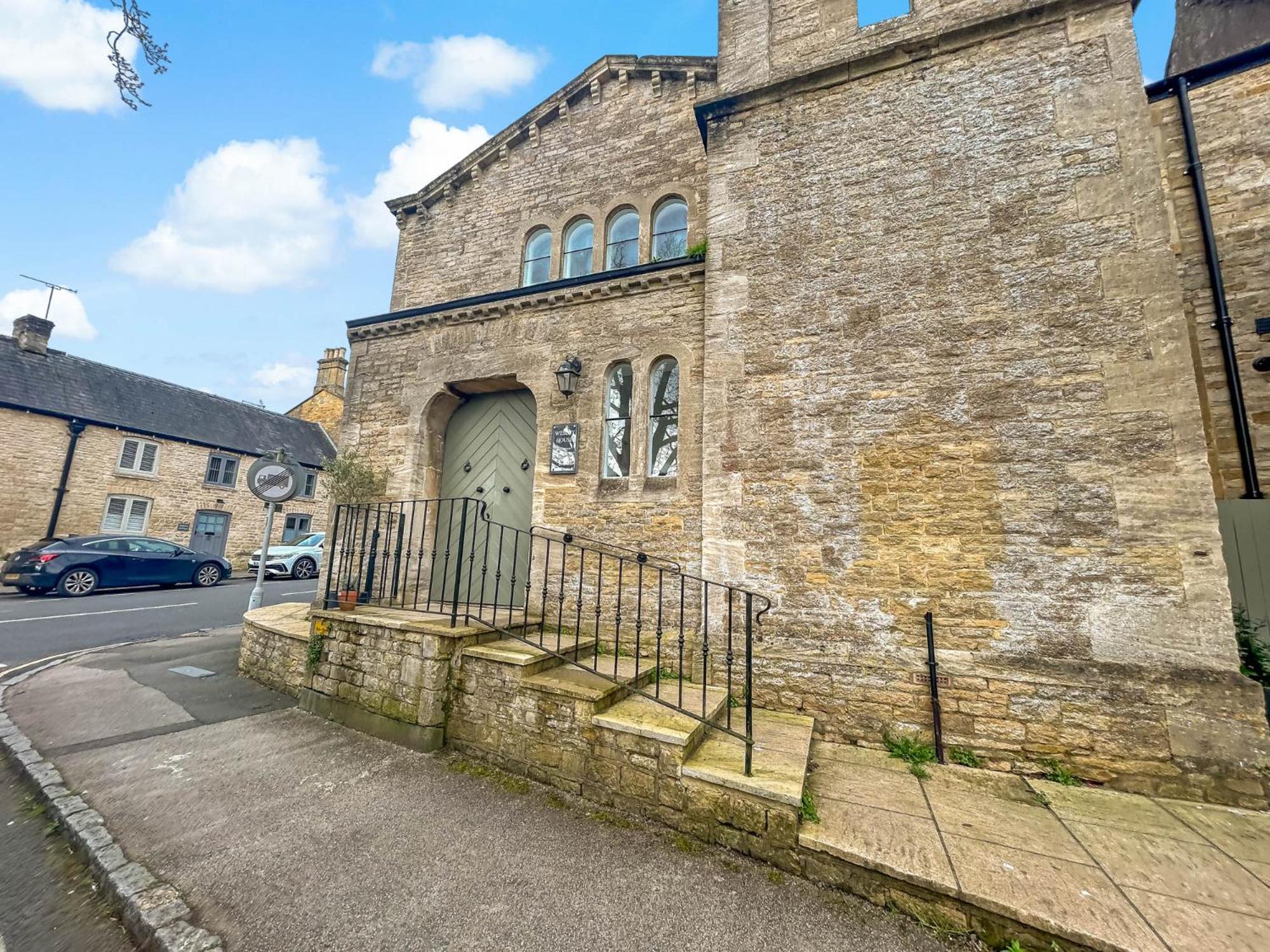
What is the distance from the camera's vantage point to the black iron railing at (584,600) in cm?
410

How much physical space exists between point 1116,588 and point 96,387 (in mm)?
25945

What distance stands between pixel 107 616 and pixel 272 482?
5.76 m

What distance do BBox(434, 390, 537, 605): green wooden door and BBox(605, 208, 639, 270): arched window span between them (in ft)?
9.03

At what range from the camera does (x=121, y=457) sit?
53.2 ft

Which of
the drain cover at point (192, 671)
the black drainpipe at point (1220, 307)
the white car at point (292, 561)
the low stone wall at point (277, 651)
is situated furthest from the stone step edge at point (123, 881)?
the white car at point (292, 561)

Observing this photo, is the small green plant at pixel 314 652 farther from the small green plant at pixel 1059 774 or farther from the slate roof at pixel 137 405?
the slate roof at pixel 137 405

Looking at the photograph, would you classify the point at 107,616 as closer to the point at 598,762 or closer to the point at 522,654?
the point at 522,654

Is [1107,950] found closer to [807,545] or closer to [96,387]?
[807,545]

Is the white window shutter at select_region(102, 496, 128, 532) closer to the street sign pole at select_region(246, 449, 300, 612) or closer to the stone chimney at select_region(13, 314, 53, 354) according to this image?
the stone chimney at select_region(13, 314, 53, 354)

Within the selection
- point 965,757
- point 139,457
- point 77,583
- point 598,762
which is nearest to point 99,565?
point 77,583

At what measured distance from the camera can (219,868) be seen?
8.55 ft

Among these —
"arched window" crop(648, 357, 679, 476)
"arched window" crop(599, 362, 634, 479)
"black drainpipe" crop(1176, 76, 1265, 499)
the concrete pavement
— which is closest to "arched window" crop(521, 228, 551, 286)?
"arched window" crop(599, 362, 634, 479)

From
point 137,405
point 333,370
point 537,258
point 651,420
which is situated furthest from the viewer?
point 333,370

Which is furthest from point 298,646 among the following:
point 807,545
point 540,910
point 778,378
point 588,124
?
point 588,124
